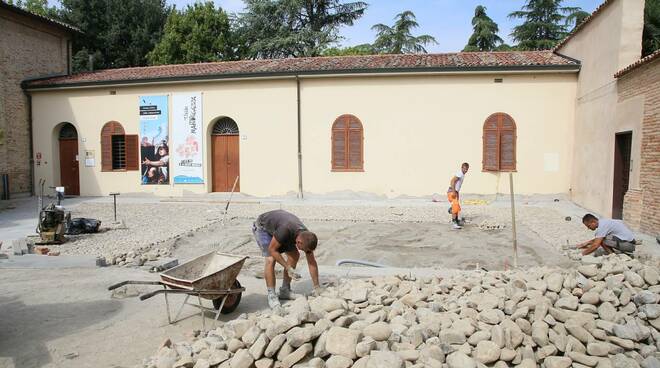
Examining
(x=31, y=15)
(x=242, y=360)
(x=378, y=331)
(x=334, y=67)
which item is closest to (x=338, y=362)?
(x=378, y=331)

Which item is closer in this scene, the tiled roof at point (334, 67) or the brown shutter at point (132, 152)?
the tiled roof at point (334, 67)

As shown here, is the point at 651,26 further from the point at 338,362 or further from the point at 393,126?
the point at 338,362

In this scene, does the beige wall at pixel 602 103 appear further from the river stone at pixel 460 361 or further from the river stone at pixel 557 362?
the river stone at pixel 460 361

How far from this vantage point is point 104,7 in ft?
99.5

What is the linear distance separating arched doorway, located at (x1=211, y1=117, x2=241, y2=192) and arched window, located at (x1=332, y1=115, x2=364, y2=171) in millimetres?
3888

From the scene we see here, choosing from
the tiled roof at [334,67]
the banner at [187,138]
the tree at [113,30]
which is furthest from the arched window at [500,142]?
the tree at [113,30]

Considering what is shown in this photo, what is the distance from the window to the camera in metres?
17.8

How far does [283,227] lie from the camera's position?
17.2 ft

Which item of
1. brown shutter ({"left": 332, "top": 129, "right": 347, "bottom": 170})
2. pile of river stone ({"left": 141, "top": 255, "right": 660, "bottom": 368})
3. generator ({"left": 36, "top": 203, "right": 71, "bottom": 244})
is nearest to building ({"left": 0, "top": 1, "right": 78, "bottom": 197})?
generator ({"left": 36, "top": 203, "right": 71, "bottom": 244})

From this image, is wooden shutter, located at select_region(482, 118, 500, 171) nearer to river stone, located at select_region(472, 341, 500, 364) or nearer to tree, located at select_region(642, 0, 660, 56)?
river stone, located at select_region(472, 341, 500, 364)

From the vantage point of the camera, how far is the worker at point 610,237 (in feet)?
23.4

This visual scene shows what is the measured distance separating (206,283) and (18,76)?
58.9 ft

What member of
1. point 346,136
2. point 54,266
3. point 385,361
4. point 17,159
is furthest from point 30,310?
point 17,159

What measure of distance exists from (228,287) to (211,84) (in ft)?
43.7
